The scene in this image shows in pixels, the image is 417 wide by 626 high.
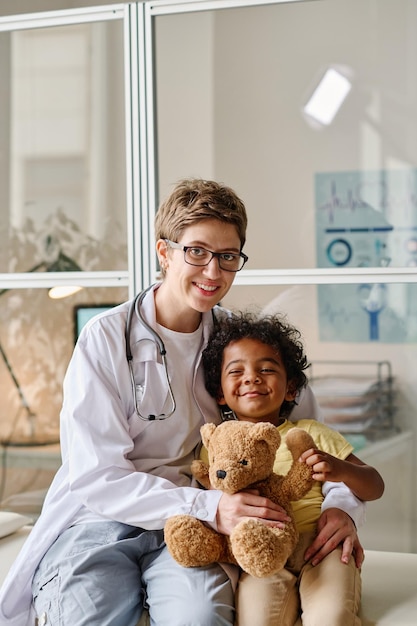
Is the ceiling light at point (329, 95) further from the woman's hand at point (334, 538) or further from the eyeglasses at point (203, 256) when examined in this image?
the woman's hand at point (334, 538)

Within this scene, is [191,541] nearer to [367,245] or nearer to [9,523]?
[9,523]

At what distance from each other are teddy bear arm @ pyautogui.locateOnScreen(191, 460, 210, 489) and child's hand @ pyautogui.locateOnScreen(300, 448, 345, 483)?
0.23 meters

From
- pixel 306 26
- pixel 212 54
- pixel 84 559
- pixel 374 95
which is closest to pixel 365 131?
pixel 374 95

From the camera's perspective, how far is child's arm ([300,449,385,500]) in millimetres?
1779

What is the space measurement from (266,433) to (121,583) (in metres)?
0.44

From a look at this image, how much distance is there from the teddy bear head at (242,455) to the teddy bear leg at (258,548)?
0.30 ft

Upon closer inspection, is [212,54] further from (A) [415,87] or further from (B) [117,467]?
(B) [117,467]

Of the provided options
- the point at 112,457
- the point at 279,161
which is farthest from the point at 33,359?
the point at 112,457

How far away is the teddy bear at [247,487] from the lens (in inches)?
66.5

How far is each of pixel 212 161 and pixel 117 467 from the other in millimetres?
1284

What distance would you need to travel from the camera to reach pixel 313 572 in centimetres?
178

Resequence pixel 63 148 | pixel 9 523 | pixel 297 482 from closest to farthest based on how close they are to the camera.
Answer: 1. pixel 297 482
2. pixel 9 523
3. pixel 63 148

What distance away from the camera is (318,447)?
1.99 meters

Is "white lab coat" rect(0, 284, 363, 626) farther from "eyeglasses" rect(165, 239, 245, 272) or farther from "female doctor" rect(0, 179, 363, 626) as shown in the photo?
"eyeglasses" rect(165, 239, 245, 272)
